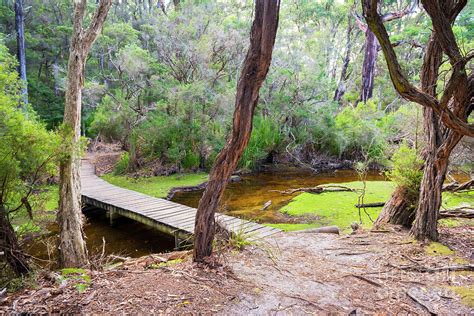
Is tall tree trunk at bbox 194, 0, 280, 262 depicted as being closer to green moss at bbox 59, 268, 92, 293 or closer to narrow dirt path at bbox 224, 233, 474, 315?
narrow dirt path at bbox 224, 233, 474, 315

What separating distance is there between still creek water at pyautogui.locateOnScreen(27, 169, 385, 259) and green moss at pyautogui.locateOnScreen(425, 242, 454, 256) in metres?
2.44

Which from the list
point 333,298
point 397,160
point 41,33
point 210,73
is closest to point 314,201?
→ point 397,160

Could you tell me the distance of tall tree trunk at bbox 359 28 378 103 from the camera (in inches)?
648

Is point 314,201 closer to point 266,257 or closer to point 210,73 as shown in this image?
point 266,257

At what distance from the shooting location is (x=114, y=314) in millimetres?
2160

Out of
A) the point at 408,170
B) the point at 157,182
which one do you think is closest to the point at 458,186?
the point at 408,170

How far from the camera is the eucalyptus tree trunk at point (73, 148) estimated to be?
12.4 ft

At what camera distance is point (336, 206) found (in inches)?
286

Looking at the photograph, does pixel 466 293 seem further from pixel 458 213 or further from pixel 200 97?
pixel 200 97

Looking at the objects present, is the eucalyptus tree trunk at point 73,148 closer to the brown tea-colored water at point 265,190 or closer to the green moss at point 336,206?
the brown tea-colored water at point 265,190

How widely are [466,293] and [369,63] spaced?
16.3 metres

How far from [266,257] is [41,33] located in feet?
60.8

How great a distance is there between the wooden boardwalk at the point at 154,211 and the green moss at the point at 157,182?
0.76 meters

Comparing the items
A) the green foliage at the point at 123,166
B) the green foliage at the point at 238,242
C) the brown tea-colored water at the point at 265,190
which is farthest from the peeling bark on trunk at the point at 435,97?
the green foliage at the point at 123,166
